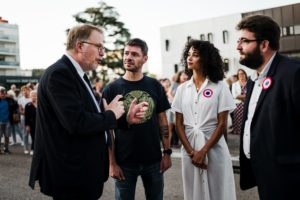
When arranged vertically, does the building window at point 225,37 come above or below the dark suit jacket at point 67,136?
above

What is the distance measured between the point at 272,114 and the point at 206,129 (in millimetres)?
1047

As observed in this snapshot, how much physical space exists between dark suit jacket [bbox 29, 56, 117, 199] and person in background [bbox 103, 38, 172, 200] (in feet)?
3.42

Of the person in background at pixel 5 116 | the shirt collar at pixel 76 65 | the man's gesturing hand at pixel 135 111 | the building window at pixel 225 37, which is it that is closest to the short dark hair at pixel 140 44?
the man's gesturing hand at pixel 135 111

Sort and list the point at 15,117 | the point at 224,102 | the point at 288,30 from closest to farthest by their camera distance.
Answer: the point at 224,102 < the point at 15,117 < the point at 288,30

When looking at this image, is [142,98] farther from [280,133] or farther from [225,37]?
[225,37]

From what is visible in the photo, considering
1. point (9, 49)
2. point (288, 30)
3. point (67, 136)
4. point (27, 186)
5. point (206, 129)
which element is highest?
point (9, 49)

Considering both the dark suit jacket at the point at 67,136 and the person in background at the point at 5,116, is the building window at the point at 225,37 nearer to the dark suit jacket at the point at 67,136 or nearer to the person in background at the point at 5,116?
the person in background at the point at 5,116

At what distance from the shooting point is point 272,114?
Answer: 8.12 feet

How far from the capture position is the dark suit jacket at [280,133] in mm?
2420

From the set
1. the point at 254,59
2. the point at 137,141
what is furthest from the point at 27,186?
the point at 254,59

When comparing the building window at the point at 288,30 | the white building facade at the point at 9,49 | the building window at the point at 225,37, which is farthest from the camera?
the white building facade at the point at 9,49

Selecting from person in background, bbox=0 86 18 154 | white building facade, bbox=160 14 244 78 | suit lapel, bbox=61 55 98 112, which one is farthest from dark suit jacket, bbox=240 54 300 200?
white building facade, bbox=160 14 244 78

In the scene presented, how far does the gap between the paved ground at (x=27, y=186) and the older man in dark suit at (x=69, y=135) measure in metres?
3.06

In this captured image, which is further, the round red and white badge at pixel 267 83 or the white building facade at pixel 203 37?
the white building facade at pixel 203 37
